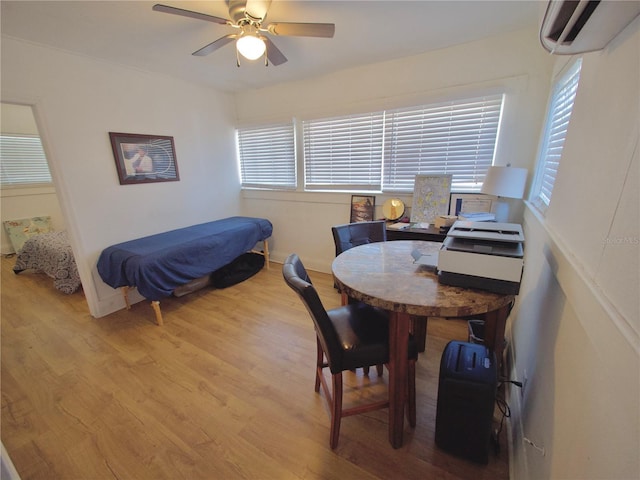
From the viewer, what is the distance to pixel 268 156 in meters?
3.76

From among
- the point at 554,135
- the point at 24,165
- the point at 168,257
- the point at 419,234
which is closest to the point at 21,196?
the point at 24,165

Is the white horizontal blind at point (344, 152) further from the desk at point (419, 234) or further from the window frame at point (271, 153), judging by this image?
the desk at point (419, 234)

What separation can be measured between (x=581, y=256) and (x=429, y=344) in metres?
1.48

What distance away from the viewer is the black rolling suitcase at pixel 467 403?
116cm

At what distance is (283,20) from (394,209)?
75.4 inches

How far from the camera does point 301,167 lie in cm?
350

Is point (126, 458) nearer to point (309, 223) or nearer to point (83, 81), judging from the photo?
point (309, 223)

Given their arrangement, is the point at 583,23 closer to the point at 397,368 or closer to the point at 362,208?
the point at 397,368

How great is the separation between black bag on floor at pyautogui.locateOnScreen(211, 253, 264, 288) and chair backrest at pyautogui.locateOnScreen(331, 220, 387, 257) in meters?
1.76

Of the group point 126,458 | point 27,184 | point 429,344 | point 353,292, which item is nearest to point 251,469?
point 126,458

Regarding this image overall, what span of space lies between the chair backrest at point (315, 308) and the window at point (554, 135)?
148cm

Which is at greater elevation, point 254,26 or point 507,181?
point 254,26

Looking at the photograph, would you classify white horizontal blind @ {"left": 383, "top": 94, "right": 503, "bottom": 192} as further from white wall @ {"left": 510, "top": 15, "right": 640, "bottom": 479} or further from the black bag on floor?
the black bag on floor

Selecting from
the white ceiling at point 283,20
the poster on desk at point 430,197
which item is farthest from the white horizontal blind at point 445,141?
the white ceiling at point 283,20
